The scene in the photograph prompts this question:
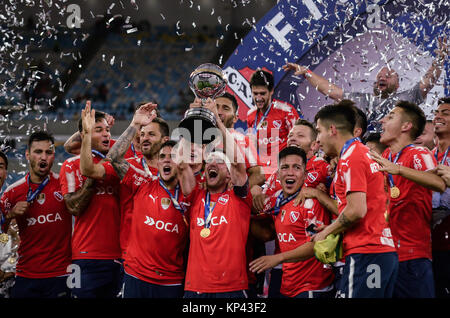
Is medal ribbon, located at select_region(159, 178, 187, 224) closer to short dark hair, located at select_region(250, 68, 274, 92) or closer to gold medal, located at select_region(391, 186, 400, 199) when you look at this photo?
gold medal, located at select_region(391, 186, 400, 199)

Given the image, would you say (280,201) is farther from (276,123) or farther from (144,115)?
(276,123)

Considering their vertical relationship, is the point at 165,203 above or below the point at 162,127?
below

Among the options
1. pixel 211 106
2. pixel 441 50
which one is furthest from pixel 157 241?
pixel 441 50

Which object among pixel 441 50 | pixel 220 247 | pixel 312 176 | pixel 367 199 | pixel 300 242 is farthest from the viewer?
pixel 441 50

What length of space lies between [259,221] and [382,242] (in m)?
0.85

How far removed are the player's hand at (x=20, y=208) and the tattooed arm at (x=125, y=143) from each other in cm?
82

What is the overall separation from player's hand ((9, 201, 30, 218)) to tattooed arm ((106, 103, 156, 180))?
0.82 m

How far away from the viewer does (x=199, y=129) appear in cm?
332

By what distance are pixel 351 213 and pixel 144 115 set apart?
1797mm

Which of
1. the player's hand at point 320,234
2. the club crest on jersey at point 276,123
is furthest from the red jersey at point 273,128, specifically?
the player's hand at point 320,234

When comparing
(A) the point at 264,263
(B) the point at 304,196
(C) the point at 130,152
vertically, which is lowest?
(A) the point at 264,263

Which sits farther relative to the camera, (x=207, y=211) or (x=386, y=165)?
(x=207, y=211)

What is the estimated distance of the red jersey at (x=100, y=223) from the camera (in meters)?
4.05

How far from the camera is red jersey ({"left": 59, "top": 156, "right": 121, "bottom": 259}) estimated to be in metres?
4.05
